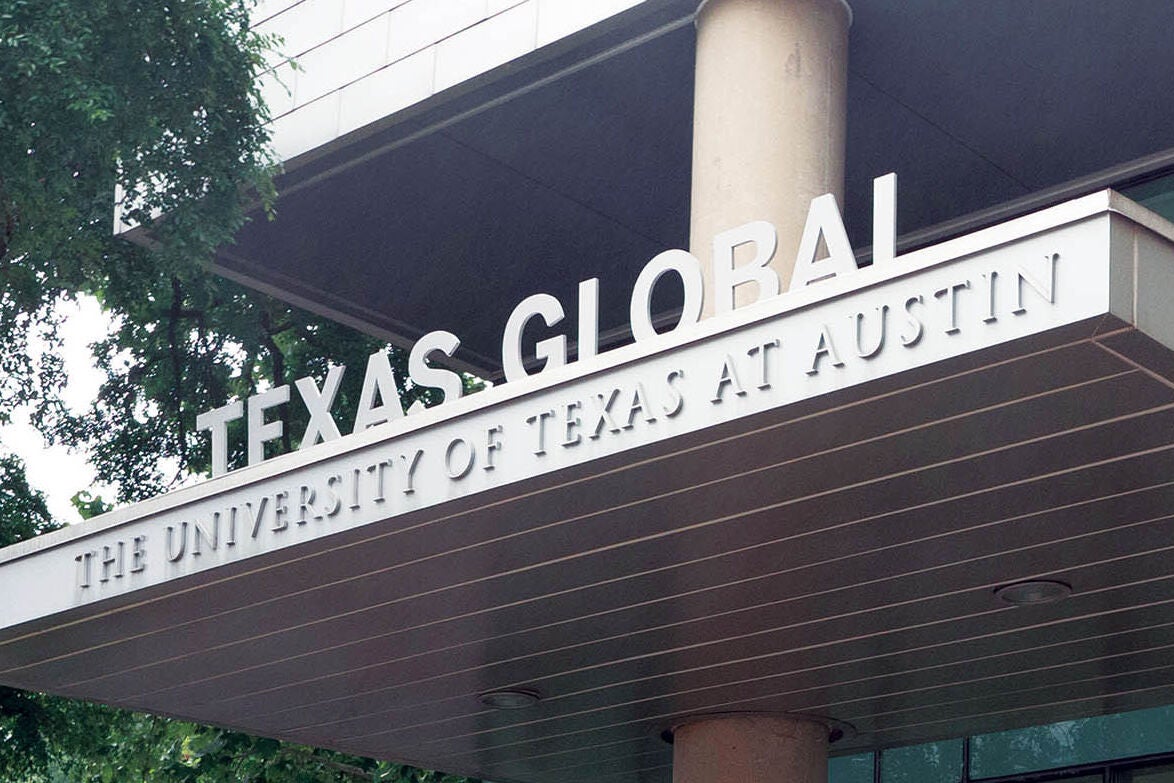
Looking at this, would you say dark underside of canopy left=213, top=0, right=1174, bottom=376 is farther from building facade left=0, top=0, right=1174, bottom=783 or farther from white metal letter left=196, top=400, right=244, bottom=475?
white metal letter left=196, top=400, right=244, bottom=475

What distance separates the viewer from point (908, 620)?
32.8 feet

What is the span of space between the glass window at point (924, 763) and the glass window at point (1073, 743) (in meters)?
0.16

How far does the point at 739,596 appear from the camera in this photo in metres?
9.70

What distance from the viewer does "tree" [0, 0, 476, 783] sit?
38.3ft

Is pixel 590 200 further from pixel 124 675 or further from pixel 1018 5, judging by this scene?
pixel 124 675

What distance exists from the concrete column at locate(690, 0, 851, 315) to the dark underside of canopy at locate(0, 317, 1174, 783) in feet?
4.80

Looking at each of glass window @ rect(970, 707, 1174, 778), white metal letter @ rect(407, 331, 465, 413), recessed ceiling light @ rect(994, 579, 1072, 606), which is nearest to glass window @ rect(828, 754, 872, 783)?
glass window @ rect(970, 707, 1174, 778)

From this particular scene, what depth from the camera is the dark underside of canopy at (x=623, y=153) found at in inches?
468

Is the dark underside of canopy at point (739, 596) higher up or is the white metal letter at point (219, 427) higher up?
the white metal letter at point (219, 427)

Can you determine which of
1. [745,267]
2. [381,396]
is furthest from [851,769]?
[745,267]

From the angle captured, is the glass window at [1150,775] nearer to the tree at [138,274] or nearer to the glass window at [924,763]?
the glass window at [924,763]

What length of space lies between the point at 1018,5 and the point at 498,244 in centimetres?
486

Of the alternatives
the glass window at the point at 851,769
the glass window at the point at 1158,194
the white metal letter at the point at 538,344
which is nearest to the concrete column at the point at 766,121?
the white metal letter at the point at 538,344

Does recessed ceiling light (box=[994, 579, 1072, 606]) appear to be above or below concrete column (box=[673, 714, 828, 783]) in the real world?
above
